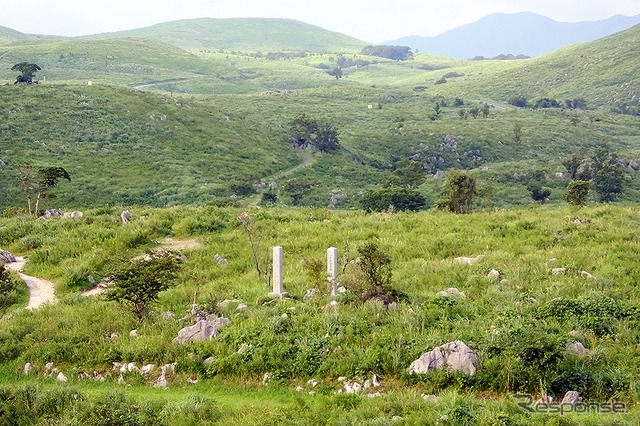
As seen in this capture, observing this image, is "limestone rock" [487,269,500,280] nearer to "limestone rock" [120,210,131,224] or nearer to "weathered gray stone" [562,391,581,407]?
"weathered gray stone" [562,391,581,407]

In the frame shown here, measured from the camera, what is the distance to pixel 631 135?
110750mm

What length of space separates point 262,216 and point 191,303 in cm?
1146

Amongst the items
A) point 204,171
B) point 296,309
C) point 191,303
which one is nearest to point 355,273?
point 296,309

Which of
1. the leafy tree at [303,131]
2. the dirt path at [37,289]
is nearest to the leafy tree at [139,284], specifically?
the dirt path at [37,289]

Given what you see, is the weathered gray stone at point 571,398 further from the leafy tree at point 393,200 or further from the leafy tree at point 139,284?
the leafy tree at point 393,200

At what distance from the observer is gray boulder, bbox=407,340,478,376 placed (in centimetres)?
1112

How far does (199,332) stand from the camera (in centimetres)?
1354

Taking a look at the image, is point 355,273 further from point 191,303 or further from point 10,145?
point 10,145

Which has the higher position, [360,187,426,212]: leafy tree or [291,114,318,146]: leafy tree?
[291,114,318,146]: leafy tree

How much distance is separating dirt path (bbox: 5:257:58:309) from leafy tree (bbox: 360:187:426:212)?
37628mm

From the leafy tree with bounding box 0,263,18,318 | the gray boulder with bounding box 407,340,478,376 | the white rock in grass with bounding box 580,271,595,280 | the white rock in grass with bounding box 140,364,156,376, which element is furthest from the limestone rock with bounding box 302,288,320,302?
the leafy tree with bounding box 0,263,18,318

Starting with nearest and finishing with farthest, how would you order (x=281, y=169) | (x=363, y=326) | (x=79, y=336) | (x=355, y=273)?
(x=363, y=326), (x=79, y=336), (x=355, y=273), (x=281, y=169)

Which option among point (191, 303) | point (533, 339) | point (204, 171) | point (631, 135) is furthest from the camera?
point (631, 135)

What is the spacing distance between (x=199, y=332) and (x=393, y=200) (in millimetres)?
43240
